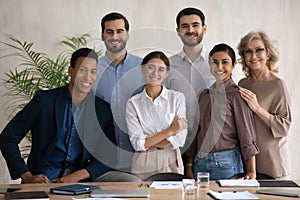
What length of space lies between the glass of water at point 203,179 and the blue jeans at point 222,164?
561 mm

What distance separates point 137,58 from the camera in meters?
4.00

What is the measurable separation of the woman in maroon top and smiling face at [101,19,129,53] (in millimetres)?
684

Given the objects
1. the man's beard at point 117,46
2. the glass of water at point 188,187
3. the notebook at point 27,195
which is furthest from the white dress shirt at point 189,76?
the notebook at point 27,195

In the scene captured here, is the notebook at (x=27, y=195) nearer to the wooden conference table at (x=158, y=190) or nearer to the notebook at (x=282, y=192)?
the wooden conference table at (x=158, y=190)

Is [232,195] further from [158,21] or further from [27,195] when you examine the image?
[158,21]

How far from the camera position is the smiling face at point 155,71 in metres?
3.68

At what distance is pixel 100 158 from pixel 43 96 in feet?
1.96

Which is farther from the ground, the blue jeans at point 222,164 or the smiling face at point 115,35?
the smiling face at point 115,35

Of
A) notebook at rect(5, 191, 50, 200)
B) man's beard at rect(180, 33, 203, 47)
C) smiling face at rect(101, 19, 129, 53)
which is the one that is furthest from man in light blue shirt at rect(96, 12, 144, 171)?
notebook at rect(5, 191, 50, 200)

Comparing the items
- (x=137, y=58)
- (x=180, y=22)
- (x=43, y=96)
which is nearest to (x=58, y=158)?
(x=43, y=96)

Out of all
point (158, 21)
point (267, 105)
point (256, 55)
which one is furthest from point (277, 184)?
point (158, 21)

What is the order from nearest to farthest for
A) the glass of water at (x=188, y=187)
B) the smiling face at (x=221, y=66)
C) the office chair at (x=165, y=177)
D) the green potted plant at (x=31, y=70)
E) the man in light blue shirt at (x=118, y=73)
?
the glass of water at (x=188, y=187)
the office chair at (x=165, y=177)
the smiling face at (x=221, y=66)
the man in light blue shirt at (x=118, y=73)
the green potted plant at (x=31, y=70)

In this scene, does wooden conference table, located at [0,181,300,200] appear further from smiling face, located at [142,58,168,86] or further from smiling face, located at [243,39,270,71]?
smiling face, located at [243,39,270,71]

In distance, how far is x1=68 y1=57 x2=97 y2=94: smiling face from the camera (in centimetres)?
367
